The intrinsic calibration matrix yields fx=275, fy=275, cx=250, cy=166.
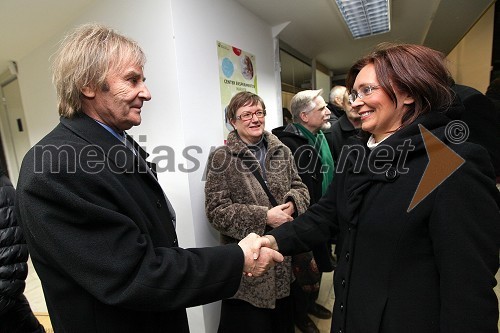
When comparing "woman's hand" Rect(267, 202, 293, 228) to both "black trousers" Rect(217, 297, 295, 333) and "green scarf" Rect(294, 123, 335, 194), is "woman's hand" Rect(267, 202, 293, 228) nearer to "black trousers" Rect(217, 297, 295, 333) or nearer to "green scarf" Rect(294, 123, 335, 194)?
"black trousers" Rect(217, 297, 295, 333)

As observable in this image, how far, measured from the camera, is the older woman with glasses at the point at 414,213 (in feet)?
2.33

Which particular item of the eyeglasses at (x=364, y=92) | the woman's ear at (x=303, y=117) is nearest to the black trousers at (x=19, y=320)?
the eyeglasses at (x=364, y=92)

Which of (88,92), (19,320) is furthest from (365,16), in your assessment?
(19,320)

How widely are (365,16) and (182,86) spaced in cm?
250

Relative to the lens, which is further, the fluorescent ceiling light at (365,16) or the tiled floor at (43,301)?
the fluorescent ceiling light at (365,16)

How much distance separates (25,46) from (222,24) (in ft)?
6.55

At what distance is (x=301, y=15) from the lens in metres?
2.78

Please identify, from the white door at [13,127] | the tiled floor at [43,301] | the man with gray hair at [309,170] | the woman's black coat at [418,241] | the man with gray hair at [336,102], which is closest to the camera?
the woman's black coat at [418,241]

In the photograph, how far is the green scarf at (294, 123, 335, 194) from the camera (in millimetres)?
2273

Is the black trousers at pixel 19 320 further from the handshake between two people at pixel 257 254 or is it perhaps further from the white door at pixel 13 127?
the white door at pixel 13 127

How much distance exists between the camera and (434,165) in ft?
2.52

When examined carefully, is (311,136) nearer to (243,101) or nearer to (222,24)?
(243,101)

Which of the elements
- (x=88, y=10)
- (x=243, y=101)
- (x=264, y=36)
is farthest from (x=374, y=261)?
(x=264, y=36)

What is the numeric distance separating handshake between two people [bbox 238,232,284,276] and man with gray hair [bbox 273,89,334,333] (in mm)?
841
